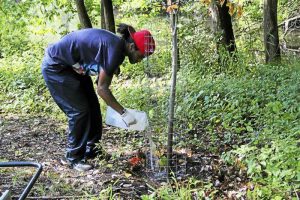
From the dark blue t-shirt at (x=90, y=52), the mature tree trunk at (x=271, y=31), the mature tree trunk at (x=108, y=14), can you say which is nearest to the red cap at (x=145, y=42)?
the dark blue t-shirt at (x=90, y=52)

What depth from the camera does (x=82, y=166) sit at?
4.40 meters

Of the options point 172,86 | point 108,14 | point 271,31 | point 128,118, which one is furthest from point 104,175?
point 108,14

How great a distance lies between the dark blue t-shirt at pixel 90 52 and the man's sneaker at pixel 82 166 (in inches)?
37.0

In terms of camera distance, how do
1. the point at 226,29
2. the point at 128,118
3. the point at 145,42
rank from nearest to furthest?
the point at 145,42
the point at 128,118
the point at 226,29

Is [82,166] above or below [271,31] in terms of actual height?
below

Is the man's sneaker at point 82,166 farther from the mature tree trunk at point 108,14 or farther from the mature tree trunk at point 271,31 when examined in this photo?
the mature tree trunk at point 108,14

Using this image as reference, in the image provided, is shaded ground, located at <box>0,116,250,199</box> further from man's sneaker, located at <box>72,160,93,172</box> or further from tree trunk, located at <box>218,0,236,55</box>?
tree trunk, located at <box>218,0,236,55</box>

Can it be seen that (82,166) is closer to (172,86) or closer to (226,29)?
(172,86)

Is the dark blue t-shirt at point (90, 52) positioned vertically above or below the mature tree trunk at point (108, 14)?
below

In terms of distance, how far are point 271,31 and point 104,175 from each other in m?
5.43

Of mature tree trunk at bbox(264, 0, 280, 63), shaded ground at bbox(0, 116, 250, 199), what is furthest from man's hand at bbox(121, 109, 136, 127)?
mature tree trunk at bbox(264, 0, 280, 63)

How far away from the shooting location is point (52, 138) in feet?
18.6

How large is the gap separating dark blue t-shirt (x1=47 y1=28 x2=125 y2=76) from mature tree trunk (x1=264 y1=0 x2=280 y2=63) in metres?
5.00

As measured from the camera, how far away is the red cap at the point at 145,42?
3838mm
